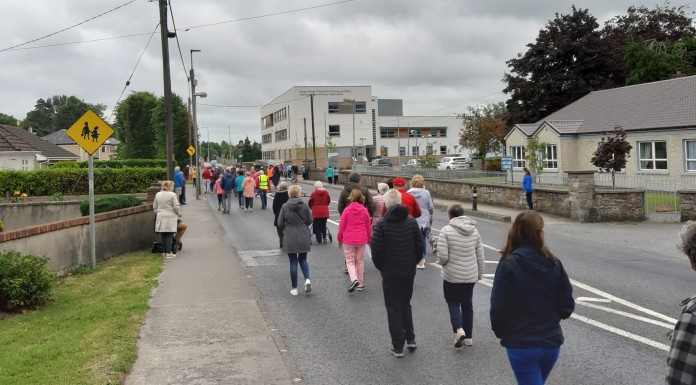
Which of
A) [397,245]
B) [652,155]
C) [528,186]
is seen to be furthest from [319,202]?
[652,155]

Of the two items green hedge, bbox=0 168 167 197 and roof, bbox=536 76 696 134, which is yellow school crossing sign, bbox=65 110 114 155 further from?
roof, bbox=536 76 696 134

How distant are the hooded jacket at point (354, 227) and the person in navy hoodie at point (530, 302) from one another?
5675mm

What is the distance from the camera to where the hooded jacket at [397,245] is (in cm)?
686

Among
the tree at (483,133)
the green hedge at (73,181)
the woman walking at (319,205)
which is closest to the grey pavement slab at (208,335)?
the woman walking at (319,205)

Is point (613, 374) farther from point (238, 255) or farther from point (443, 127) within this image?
point (443, 127)

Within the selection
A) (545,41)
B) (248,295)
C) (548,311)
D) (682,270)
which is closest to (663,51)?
(545,41)

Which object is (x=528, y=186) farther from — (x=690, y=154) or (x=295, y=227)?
(x=295, y=227)

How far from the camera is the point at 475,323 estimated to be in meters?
8.16

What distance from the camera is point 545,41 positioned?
5575 cm

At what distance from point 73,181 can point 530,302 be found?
1283 inches

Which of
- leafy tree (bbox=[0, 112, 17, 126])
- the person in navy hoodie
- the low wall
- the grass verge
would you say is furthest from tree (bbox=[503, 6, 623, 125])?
leafy tree (bbox=[0, 112, 17, 126])

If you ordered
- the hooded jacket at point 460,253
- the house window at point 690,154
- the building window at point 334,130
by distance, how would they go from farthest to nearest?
the building window at point 334,130, the house window at point 690,154, the hooded jacket at point 460,253

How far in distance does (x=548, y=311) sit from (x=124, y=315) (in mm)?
6001

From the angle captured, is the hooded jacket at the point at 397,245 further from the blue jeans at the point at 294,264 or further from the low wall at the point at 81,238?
the low wall at the point at 81,238
